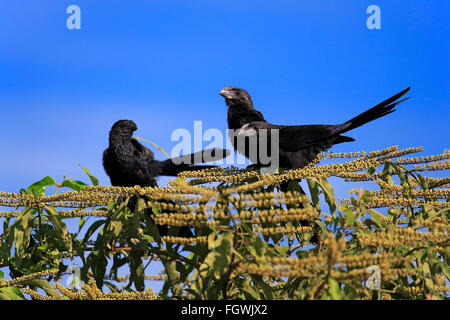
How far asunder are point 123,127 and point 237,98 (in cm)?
126

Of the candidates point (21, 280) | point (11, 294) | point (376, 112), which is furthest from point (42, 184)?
point (376, 112)

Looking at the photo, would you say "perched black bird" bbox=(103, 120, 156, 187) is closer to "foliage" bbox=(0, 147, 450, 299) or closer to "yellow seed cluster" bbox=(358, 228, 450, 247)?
"foliage" bbox=(0, 147, 450, 299)

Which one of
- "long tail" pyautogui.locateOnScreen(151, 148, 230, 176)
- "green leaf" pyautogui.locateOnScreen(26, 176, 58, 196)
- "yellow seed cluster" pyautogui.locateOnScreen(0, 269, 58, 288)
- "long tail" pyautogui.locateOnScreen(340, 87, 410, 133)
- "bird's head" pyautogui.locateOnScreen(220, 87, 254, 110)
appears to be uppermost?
"bird's head" pyautogui.locateOnScreen(220, 87, 254, 110)

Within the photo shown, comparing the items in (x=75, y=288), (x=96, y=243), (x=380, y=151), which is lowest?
(x=75, y=288)

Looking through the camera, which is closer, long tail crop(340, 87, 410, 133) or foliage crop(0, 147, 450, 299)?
foliage crop(0, 147, 450, 299)

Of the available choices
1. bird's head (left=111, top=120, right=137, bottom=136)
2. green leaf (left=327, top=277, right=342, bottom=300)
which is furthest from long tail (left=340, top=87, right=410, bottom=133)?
bird's head (left=111, top=120, right=137, bottom=136)

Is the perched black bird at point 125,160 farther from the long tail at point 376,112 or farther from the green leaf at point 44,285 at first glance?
the long tail at point 376,112

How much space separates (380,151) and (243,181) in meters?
0.94

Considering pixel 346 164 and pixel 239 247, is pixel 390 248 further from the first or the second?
pixel 346 164

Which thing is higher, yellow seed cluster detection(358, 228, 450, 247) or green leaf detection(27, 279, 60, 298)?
yellow seed cluster detection(358, 228, 450, 247)

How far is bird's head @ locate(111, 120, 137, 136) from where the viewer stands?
17.3ft

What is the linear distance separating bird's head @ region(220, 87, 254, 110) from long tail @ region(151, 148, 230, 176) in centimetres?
63
